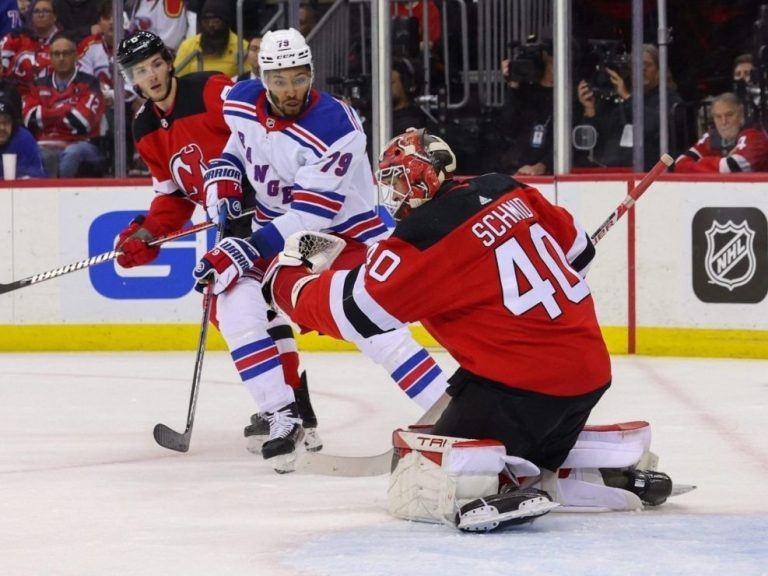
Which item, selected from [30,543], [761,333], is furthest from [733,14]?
[30,543]

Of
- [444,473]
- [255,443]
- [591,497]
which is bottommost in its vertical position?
[255,443]

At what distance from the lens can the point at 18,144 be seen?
6.75 meters

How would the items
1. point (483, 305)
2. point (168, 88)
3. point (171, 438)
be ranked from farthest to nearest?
point (168, 88), point (171, 438), point (483, 305)

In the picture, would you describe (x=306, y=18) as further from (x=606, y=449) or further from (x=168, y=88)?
(x=606, y=449)

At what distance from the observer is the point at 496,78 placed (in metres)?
6.64

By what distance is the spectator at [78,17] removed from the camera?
686cm

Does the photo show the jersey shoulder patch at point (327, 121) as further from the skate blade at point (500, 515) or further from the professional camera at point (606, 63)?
the professional camera at point (606, 63)

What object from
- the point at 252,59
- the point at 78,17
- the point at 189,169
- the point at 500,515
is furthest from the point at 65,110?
the point at 500,515

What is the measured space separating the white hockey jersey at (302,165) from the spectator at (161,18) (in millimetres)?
2695

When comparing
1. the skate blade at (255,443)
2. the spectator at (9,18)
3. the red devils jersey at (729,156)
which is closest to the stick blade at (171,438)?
the skate blade at (255,443)

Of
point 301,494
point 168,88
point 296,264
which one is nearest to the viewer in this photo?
point 296,264

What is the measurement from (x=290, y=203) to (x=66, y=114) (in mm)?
3029

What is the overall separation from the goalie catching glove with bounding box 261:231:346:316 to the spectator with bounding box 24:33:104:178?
3.34 meters

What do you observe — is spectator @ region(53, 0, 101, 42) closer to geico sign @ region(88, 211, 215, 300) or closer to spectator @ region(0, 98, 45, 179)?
spectator @ region(0, 98, 45, 179)
